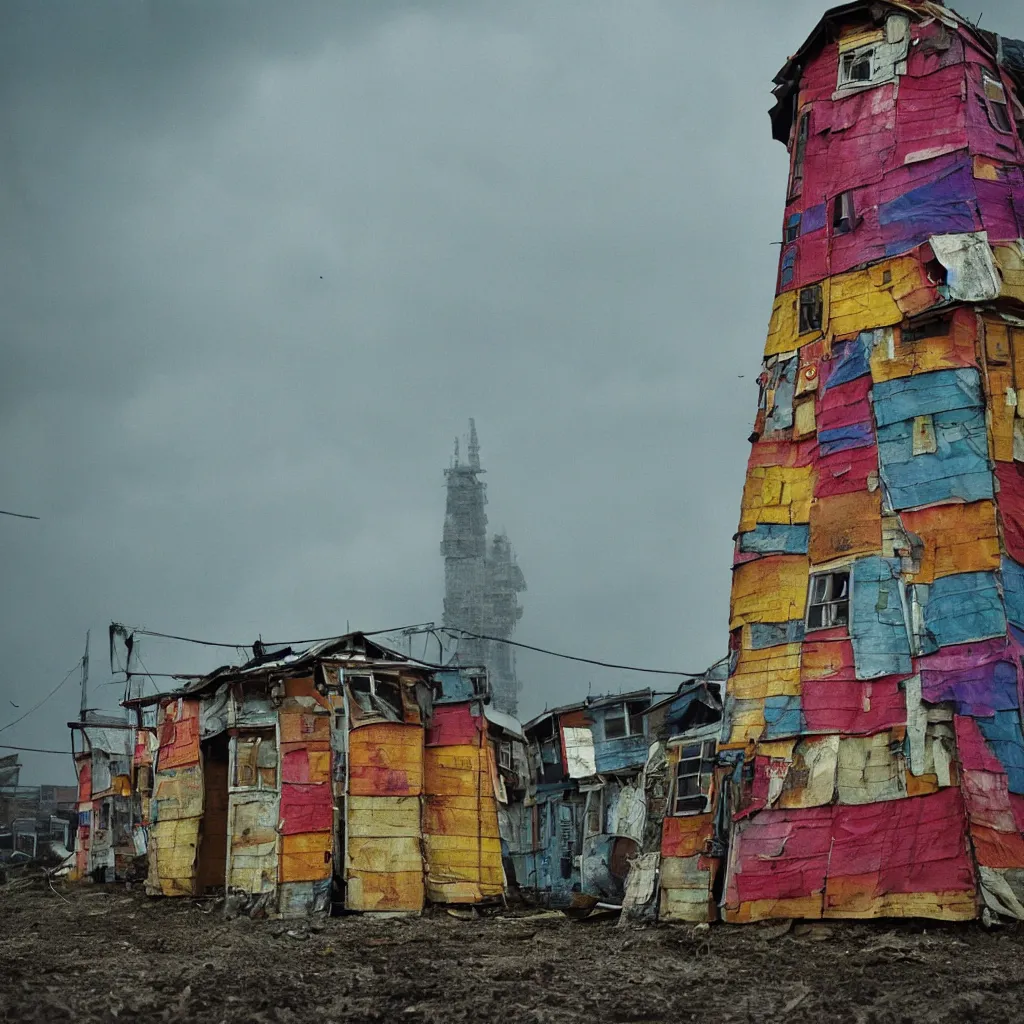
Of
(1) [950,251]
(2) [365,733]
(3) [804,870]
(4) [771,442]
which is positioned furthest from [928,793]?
(2) [365,733]

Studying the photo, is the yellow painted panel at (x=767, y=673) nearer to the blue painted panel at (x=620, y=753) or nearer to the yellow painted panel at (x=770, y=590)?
the yellow painted panel at (x=770, y=590)

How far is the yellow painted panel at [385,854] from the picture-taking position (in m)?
37.8

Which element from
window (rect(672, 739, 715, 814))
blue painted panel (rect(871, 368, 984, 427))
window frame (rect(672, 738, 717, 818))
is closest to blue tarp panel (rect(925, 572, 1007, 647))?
blue painted panel (rect(871, 368, 984, 427))

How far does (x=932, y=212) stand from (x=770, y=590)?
1121cm

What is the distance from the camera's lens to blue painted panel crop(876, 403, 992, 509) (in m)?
31.5

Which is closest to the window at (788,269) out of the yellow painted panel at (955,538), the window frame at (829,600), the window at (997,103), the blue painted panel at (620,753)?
the window at (997,103)

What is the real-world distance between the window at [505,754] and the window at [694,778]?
12.5 m

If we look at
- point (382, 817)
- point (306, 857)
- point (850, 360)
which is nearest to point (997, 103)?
point (850, 360)

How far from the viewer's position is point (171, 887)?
4378cm

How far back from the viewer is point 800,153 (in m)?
38.6

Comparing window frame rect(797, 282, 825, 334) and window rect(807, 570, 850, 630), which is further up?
window frame rect(797, 282, 825, 334)

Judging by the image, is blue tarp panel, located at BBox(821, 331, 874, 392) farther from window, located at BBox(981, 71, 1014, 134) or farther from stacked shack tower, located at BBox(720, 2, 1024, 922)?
window, located at BBox(981, 71, 1014, 134)

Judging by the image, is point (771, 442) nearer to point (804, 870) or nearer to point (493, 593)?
point (804, 870)

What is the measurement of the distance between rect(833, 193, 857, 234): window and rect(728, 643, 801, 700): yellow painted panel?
12186 millimetres
